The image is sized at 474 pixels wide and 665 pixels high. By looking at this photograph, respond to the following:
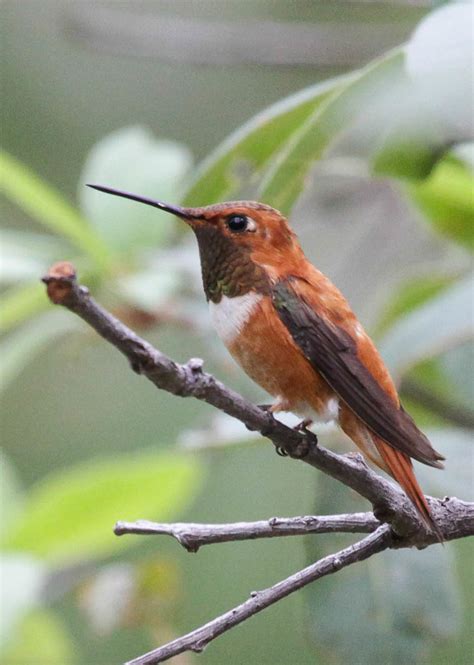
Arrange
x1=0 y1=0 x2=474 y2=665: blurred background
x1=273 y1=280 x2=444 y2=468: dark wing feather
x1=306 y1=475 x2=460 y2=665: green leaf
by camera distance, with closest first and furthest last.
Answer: x1=273 y1=280 x2=444 y2=468: dark wing feather → x1=0 y1=0 x2=474 y2=665: blurred background → x1=306 y1=475 x2=460 y2=665: green leaf

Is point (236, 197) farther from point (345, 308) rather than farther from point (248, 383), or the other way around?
point (345, 308)

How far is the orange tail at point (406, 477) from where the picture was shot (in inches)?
47.5

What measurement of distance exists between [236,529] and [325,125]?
0.71m

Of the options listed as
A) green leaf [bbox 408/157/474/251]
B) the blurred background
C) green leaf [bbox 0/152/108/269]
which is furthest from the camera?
green leaf [bbox 0/152/108/269]

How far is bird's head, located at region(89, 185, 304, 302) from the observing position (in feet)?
4.74

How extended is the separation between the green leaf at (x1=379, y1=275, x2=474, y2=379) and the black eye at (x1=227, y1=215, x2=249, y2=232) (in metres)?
0.66

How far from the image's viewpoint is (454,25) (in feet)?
5.08

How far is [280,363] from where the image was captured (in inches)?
56.0

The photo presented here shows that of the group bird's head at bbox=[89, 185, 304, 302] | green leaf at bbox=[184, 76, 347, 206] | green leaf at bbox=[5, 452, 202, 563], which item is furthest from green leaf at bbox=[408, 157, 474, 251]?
green leaf at bbox=[5, 452, 202, 563]

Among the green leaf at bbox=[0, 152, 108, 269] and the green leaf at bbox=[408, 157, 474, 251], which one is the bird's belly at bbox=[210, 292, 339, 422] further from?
the green leaf at bbox=[0, 152, 108, 269]

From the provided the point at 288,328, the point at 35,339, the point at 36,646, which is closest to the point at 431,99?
the point at 288,328

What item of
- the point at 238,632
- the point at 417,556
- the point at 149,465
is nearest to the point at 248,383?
the point at 149,465

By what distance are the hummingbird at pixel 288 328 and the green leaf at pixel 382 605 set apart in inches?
23.4

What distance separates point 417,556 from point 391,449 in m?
0.86
